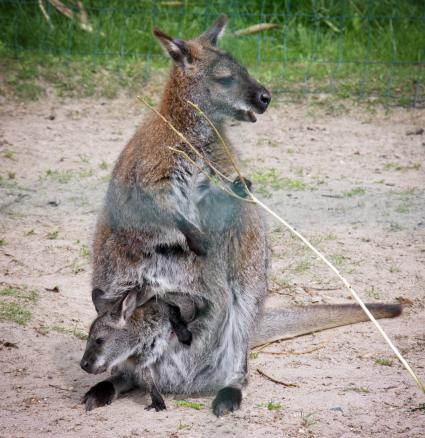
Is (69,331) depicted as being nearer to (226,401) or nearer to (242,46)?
(226,401)

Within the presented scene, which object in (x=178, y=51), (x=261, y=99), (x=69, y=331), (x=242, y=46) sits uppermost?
(x=178, y=51)

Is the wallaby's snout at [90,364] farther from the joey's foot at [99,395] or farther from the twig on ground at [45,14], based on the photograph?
the twig on ground at [45,14]

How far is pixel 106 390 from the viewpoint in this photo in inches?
167

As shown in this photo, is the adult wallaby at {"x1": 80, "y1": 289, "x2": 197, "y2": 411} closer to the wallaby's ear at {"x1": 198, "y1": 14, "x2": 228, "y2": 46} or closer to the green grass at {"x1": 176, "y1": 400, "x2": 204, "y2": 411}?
the green grass at {"x1": 176, "y1": 400, "x2": 204, "y2": 411}

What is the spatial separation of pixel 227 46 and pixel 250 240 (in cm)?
538

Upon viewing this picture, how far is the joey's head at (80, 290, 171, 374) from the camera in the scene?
4156mm

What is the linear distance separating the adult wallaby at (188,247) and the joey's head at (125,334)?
0.10 metres

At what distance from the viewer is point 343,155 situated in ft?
27.0

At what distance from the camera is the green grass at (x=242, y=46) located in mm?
9453

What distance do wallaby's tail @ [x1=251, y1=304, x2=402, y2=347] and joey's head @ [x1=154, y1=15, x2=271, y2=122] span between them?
1.21 m

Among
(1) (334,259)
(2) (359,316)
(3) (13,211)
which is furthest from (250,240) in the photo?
(3) (13,211)

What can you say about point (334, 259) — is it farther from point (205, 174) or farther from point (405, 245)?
point (205, 174)

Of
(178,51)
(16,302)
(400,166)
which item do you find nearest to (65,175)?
(16,302)

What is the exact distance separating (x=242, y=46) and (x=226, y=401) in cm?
640
